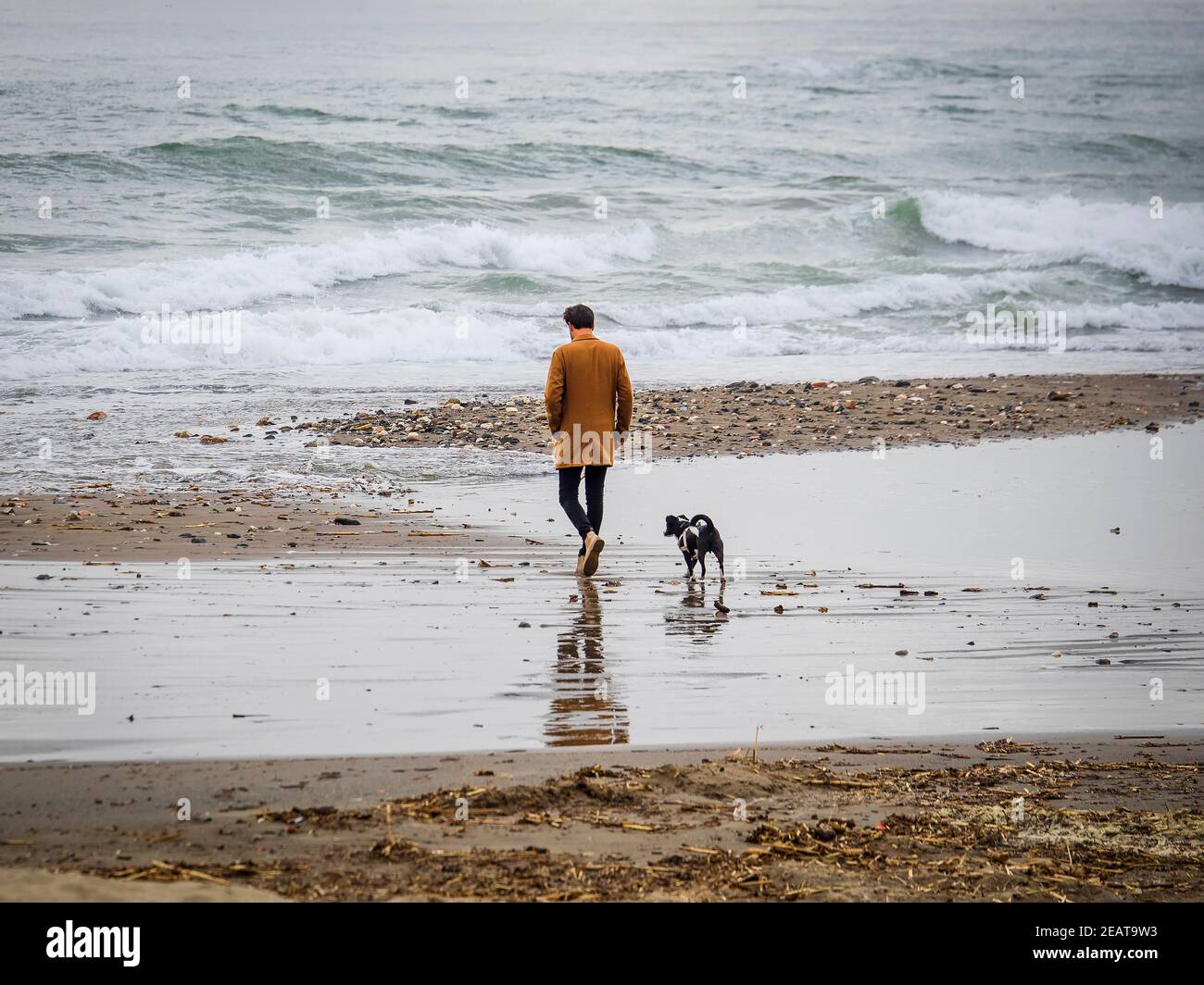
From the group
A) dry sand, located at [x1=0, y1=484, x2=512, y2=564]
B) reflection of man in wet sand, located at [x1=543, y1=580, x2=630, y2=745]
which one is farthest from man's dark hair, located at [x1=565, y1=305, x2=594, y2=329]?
reflection of man in wet sand, located at [x1=543, y1=580, x2=630, y2=745]

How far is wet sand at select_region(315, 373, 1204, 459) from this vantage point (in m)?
12.4

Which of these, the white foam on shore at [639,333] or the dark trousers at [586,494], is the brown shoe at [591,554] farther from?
the white foam on shore at [639,333]

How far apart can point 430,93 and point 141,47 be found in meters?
10.6

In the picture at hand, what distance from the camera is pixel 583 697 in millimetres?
5367

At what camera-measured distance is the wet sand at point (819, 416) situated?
1238 centimetres

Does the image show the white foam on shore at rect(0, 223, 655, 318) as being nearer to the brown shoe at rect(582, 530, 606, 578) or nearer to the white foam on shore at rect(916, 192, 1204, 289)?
the white foam on shore at rect(916, 192, 1204, 289)

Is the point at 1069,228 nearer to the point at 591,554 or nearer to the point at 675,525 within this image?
the point at 675,525

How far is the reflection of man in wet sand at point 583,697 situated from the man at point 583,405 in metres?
1.61

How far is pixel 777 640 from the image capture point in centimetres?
641

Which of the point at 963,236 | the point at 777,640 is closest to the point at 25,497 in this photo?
the point at 777,640

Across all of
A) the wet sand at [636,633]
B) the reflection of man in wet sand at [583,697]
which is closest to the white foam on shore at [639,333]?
the wet sand at [636,633]

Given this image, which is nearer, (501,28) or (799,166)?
(799,166)

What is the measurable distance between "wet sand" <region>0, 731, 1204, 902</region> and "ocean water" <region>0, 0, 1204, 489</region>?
21.7ft

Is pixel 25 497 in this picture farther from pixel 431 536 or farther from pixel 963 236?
pixel 963 236
